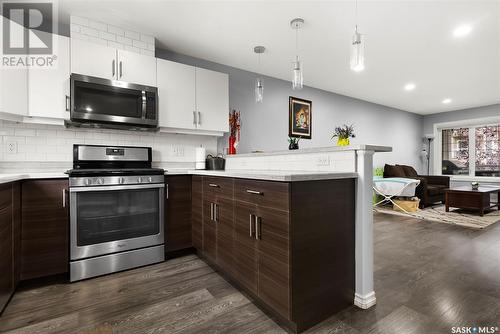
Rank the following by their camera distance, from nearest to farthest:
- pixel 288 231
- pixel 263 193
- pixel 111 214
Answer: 1. pixel 288 231
2. pixel 263 193
3. pixel 111 214

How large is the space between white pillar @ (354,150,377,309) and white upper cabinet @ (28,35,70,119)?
2629mm

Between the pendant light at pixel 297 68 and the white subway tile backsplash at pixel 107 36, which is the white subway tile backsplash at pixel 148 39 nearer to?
the white subway tile backsplash at pixel 107 36

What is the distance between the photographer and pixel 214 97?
322cm

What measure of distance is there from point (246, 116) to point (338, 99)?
245cm

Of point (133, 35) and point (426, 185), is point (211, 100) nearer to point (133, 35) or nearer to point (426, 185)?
point (133, 35)

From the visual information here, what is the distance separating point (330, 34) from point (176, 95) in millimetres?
1933

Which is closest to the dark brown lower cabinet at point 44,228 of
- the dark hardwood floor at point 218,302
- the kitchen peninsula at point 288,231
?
the kitchen peninsula at point 288,231

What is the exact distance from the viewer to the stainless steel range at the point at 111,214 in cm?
219

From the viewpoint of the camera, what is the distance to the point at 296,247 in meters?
1.46

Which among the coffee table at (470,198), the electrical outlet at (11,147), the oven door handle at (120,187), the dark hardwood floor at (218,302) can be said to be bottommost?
the dark hardwood floor at (218,302)

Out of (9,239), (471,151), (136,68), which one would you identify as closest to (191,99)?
(136,68)

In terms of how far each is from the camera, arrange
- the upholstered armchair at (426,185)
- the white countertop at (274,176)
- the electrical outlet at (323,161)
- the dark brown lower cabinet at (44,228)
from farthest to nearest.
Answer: the upholstered armchair at (426,185), the dark brown lower cabinet at (44,228), the electrical outlet at (323,161), the white countertop at (274,176)

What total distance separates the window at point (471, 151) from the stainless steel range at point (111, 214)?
28.0ft

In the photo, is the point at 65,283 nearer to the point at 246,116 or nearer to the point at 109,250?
the point at 109,250
